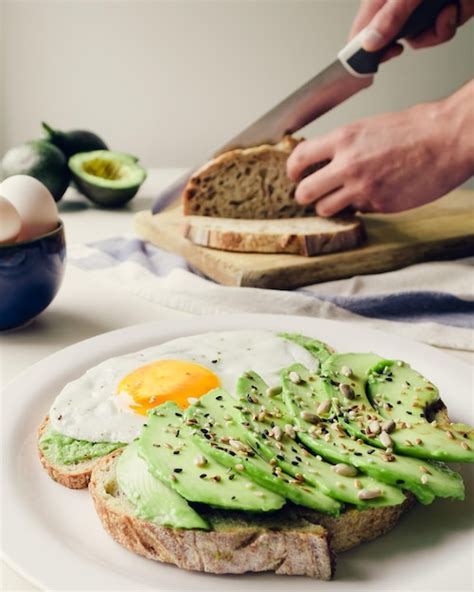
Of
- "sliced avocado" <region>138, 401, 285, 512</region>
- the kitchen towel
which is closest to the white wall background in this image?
the kitchen towel

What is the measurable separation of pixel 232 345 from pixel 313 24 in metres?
4.11

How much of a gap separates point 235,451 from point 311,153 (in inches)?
87.2

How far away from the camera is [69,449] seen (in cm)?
185

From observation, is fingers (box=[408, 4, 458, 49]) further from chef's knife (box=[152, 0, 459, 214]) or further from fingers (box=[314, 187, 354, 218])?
fingers (box=[314, 187, 354, 218])

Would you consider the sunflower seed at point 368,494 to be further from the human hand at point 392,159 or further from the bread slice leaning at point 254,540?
the human hand at point 392,159

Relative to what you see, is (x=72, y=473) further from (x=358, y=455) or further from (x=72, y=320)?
(x=72, y=320)

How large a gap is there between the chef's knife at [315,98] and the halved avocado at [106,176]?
0.52 meters

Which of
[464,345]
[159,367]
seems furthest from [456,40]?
[159,367]

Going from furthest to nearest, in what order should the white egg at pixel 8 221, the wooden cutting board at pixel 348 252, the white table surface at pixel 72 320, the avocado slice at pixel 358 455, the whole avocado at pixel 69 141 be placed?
the whole avocado at pixel 69 141, the wooden cutting board at pixel 348 252, the white table surface at pixel 72 320, the white egg at pixel 8 221, the avocado slice at pixel 358 455

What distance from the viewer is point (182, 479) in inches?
59.9

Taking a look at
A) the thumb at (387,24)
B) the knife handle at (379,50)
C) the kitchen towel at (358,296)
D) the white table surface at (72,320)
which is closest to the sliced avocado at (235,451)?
the white table surface at (72,320)

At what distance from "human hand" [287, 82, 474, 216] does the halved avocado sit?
1.00 meters

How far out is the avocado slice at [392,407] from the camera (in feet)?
5.35

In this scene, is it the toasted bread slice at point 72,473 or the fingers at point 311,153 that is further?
the fingers at point 311,153
